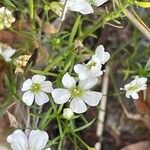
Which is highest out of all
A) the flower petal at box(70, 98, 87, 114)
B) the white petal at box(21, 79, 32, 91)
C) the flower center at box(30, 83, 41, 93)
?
the white petal at box(21, 79, 32, 91)

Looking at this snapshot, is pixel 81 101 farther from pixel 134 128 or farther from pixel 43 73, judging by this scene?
pixel 134 128

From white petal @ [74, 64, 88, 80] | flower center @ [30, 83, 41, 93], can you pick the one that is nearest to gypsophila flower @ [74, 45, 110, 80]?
A: white petal @ [74, 64, 88, 80]

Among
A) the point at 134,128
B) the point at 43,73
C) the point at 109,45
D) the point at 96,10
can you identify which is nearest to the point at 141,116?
the point at 134,128

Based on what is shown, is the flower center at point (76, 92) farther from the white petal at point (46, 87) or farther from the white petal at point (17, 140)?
the white petal at point (17, 140)

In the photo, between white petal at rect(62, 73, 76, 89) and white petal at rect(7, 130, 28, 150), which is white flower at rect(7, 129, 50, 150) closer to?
white petal at rect(7, 130, 28, 150)

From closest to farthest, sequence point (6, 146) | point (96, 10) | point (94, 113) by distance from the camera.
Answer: point (6, 146) < point (96, 10) < point (94, 113)

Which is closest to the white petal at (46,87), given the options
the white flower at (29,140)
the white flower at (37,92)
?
the white flower at (37,92)
